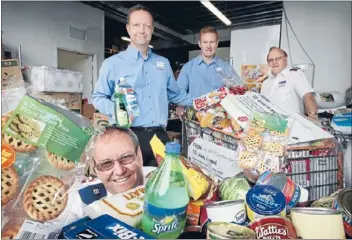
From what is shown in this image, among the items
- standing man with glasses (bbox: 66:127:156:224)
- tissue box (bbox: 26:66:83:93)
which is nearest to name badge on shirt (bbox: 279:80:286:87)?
standing man with glasses (bbox: 66:127:156:224)

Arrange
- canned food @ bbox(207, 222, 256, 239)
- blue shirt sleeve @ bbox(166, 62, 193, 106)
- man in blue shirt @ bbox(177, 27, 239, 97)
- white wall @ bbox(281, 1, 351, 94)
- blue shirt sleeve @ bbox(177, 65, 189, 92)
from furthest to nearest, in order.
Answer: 1. white wall @ bbox(281, 1, 351, 94)
2. blue shirt sleeve @ bbox(177, 65, 189, 92)
3. man in blue shirt @ bbox(177, 27, 239, 97)
4. blue shirt sleeve @ bbox(166, 62, 193, 106)
5. canned food @ bbox(207, 222, 256, 239)

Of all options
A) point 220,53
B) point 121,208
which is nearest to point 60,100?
point 121,208

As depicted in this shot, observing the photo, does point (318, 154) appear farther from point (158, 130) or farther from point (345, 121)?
point (345, 121)

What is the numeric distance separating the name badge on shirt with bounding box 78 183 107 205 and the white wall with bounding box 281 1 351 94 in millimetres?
3614

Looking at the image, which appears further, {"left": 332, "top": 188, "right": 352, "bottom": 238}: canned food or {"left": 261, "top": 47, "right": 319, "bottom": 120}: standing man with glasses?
{"left": 261, "top": 47, "right": 319, "bottom": 120}: standing man with glasses

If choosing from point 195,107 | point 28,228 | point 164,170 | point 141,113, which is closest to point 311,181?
point 195,107

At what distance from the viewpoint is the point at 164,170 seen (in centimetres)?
64

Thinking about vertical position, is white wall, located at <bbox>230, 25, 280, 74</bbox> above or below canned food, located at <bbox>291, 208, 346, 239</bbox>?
above

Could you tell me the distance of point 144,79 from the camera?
170 cm

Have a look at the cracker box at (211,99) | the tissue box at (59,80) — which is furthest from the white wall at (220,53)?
the tissue box at (59,80)

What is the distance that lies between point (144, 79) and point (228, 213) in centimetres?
119

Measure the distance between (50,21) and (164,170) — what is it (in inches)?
200

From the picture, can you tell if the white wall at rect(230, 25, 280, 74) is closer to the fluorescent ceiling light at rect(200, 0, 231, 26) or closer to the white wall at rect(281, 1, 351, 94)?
the fluorescent ceiling light at rect(200, 0, 231, 26)

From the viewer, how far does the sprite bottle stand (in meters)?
0.60
